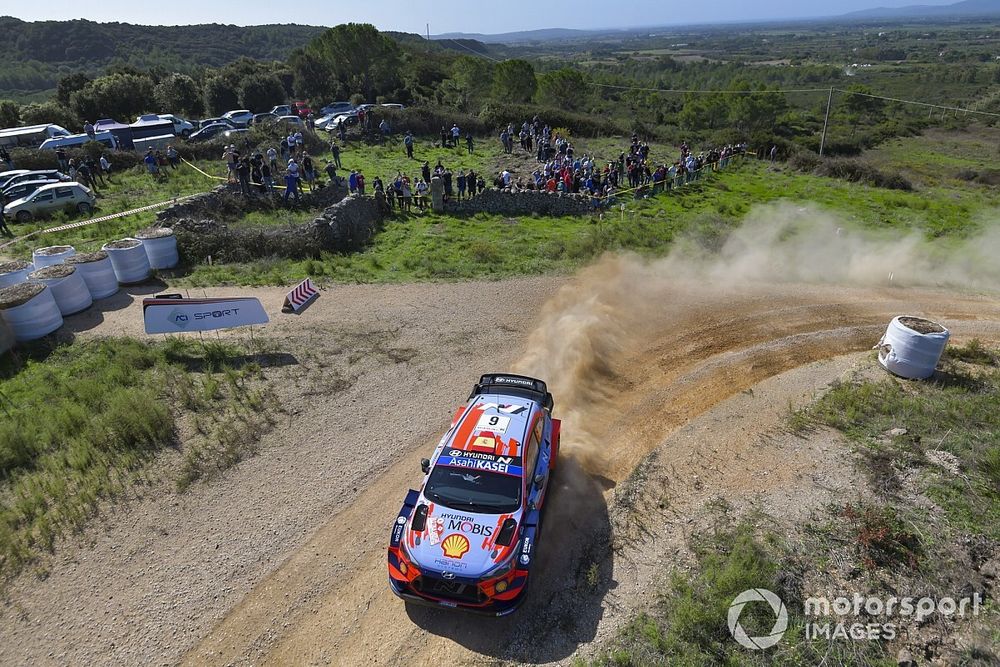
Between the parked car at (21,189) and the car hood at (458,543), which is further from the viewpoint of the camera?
the parked car at (21,189)

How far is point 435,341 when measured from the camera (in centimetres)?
1577

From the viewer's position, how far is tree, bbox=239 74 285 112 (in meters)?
55.5

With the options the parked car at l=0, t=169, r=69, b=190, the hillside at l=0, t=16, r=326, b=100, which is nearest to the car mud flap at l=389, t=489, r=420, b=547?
the parked car at l=0, t=169, r=69, b=190

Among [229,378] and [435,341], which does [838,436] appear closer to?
[435,341]

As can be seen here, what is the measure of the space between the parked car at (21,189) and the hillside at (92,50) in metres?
86.4

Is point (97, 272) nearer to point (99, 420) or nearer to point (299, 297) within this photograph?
point (299, 297)

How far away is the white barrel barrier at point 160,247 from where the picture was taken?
66.4 feet

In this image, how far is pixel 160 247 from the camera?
→ 2038cm

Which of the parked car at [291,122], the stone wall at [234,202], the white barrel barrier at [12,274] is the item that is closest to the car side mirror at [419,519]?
the white barrel barrier at [12,274]

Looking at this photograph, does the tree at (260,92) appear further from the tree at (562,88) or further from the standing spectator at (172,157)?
the tree at (562,88)

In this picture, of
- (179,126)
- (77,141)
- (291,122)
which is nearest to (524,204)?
(291,122)

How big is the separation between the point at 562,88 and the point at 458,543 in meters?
64.3

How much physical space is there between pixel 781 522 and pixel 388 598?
21.0ft

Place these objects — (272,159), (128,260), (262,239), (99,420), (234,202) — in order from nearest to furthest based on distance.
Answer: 1. (99,420)
2. (128,260)
3. (262,239)
4. (234,202)
5. (272,159)
